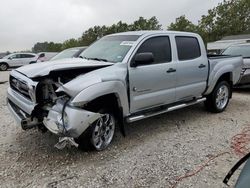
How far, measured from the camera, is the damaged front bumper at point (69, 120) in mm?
3945

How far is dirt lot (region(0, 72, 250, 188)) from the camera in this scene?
12.3 feet

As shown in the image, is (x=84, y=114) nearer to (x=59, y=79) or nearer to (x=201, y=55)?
(x=59, y=79)


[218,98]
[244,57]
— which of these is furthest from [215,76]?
[244,57]

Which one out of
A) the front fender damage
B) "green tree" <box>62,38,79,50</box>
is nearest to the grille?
the front fender damage

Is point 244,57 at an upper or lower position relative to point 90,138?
upper


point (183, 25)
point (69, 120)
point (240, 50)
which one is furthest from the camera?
point (183, 25)

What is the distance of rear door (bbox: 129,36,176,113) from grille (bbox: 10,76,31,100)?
1.59 meters

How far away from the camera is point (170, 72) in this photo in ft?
18.1

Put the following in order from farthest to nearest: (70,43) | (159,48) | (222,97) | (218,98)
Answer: (70,43) < (222,97) < (218,98) < (159,48)

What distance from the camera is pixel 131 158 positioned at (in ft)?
14.3

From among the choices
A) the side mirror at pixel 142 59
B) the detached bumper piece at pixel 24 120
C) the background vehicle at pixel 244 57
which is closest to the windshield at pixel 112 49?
the side mirror at pixel 142 59

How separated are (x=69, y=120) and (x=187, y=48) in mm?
3210

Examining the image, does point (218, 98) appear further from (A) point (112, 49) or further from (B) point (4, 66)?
(B) point (4, 66)

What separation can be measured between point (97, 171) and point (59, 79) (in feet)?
4.61
